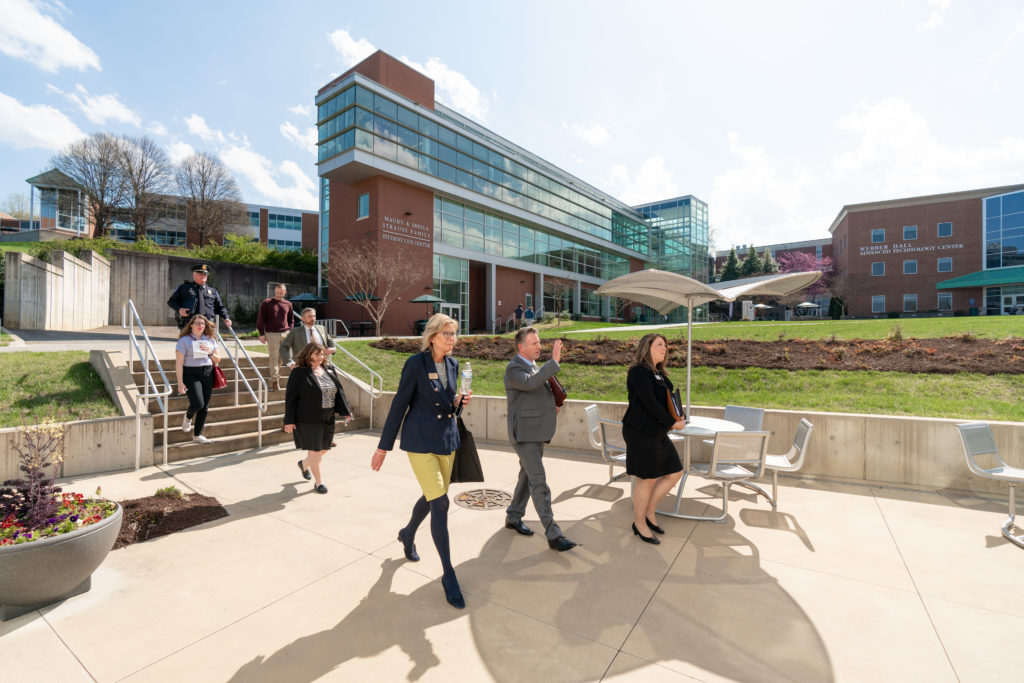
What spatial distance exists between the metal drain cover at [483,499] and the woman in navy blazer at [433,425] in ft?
5.31

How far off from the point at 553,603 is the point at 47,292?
76.3ft

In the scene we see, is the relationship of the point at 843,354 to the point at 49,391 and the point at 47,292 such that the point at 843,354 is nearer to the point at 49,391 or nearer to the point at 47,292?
the point at 49,391

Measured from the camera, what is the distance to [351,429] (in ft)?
28.6

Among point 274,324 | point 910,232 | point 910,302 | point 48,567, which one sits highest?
point 910,232

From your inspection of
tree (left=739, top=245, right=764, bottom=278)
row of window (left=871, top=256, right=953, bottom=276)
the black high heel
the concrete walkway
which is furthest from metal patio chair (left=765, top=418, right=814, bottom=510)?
tree (left=739, top=245, right=764, bottom=278)

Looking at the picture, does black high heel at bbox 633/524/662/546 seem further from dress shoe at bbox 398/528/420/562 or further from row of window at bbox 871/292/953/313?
row of window at bbox 871/292/953/313

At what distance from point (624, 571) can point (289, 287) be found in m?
31.0

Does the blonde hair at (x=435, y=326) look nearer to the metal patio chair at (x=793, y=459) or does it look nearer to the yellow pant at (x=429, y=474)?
the yellow pant at (x=429, y=474)

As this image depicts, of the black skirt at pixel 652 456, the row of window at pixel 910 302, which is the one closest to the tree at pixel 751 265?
the row of window at pixel 910 302

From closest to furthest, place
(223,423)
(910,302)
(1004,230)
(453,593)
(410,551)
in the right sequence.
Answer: (453,593)
(410,551)
(223,423)
(1004,230)
(910,302)

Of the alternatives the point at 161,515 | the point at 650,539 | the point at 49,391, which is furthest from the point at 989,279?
the point at 49,391

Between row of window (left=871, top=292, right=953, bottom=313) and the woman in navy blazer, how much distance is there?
54.2m

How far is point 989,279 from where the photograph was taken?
3803cm

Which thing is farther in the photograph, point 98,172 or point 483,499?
point 98,172
